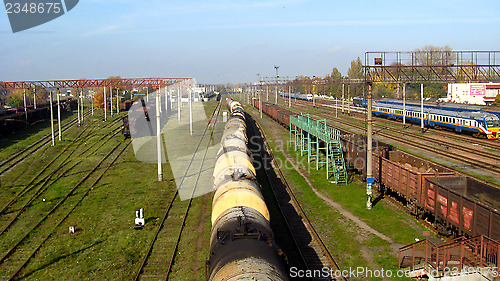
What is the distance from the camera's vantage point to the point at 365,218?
22828mm

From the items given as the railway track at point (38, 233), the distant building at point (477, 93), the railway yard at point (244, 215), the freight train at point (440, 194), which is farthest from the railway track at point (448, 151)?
the distant building at point (477, 93)

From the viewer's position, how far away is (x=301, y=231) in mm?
21125

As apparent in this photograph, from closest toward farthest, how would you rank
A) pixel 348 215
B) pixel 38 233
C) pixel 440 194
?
1. pixel 440 194
2. pixel 38 233
3. pixel 348 215

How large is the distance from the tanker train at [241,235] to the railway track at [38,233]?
9639 millimetres

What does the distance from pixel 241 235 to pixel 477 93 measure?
3400 inches

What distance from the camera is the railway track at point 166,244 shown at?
55.4 feet

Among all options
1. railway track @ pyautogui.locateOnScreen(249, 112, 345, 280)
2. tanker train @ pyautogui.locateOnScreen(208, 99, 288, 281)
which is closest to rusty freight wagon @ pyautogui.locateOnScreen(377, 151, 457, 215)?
railway track @ pyautogui.locateOnScreen(249, 112, 345, 280)

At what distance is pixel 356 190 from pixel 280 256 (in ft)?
57.9

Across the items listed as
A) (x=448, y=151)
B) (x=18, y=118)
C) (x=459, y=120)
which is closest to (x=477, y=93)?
(x=459, y=120)

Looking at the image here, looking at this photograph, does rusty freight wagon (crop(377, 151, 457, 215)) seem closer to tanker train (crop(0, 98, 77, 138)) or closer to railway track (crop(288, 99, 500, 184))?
railway track (crop(288, 99, 500, 184))

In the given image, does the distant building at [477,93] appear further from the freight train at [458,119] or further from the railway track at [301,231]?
the railway track at [301,231]

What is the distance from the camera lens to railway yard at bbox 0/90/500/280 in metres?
15.2

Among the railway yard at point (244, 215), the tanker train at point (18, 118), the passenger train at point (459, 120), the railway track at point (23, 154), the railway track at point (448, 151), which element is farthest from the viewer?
the tanker train at point (18, 118)

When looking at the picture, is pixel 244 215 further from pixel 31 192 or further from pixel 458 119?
pixel 458 119
